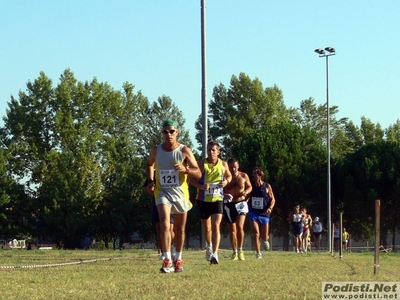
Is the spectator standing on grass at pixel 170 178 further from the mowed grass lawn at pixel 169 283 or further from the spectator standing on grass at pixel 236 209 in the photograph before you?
the spectator standing on grass at pixel 236 209

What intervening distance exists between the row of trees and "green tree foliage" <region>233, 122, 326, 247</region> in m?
0.08

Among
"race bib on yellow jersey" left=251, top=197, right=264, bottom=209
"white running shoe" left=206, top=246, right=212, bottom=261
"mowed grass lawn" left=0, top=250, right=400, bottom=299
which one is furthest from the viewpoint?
"race bib on yellow jersey" left=251, top=197, right=264, bottom=209

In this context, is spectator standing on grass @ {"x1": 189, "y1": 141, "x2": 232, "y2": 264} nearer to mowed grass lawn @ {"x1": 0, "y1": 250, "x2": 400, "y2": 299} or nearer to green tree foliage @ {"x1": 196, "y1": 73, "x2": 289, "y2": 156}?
mowed grass lawn @ {"x1": 0, "y1": 250, "x2": 400, "y2": 299}

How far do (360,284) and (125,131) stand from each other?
255 ft

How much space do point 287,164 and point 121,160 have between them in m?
19.1

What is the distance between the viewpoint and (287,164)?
66062mm

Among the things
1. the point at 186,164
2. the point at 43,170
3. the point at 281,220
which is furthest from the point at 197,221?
the point at 186,164

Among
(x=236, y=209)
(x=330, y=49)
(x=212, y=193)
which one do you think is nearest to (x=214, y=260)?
(x=212, y=193)

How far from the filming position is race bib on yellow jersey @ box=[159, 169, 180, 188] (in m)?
12.0

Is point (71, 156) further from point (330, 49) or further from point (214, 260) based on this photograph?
point (214, 260)

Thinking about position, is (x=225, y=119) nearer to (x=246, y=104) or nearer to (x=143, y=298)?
(x=246, y=104)

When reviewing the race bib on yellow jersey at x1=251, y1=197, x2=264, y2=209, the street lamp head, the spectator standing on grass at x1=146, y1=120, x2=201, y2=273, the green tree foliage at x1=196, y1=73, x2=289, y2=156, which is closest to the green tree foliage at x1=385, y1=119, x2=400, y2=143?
Result: the green tree foliage at x1=196, y1=73, x2=289, y2=156

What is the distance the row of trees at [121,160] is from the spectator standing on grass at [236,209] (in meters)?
47.3

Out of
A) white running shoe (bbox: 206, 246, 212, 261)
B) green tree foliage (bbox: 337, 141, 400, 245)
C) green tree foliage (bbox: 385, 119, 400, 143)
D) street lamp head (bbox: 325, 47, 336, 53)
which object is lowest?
white running shoe (bbox: 206, 246, 212, 261)
